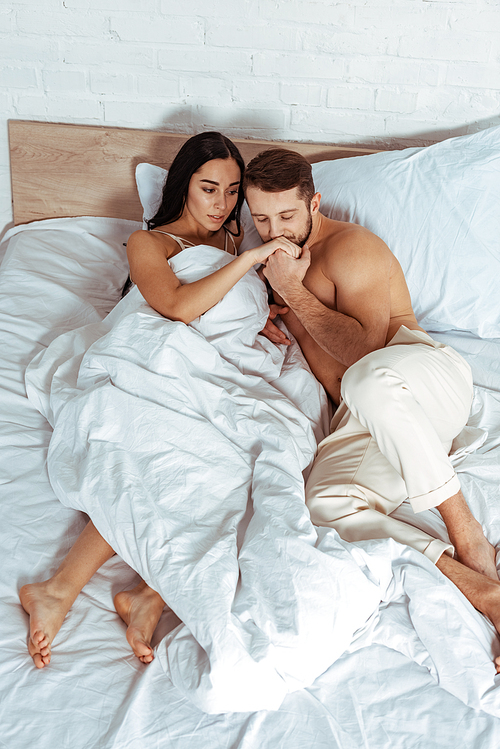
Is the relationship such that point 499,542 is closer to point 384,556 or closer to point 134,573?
point 384,556

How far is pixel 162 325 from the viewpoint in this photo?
1279 millimetres

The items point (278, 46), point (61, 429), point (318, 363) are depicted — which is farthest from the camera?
point (278, 46)

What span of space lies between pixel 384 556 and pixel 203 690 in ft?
1.20

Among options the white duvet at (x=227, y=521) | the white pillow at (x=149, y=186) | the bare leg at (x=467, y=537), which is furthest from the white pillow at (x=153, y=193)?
the bare leg at (x=467, y=537)

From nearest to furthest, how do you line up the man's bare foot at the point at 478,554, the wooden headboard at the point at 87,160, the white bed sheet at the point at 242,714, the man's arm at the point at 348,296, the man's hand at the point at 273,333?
the white bed sheet at the point at 242,714 → the man's bare foot at the point at 478,554 → the man's arm at the point at 348,296 → the man's hand at the point at 273,333 → the wooden headboard at the point at 87,160

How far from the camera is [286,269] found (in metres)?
1.42

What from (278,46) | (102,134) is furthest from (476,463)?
(102,134)

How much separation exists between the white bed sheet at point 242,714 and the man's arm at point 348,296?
1.21 feet

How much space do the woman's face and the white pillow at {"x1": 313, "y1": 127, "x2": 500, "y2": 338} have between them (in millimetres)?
332

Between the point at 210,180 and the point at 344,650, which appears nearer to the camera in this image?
the point at 344,650

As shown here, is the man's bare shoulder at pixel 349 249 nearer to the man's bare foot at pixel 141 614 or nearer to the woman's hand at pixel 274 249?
the woman's hand at pixel 274 249

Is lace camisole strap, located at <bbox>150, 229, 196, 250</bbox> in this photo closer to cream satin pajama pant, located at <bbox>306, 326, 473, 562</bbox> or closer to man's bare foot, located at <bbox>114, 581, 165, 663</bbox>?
cream satin pajama pant, located at <bbox>306, 326, 473, 562</bbox>

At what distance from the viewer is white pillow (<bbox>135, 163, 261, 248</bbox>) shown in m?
1.80

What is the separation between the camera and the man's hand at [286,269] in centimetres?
142
